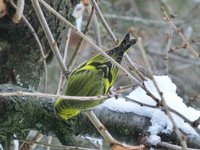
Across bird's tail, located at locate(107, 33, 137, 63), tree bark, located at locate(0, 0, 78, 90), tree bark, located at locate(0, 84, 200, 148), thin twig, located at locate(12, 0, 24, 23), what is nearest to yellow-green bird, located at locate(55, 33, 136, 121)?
bird's tail, located at locate(107, 33, 137, 63)

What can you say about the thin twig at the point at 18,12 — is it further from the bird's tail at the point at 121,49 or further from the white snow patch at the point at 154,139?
the white snow patch at the point at 154,139

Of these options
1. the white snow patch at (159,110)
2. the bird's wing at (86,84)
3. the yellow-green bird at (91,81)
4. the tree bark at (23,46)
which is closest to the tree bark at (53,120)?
the white snow patch at (159,110)

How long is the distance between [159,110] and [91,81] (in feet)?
0.95

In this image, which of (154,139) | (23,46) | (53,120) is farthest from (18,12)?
(154,139)

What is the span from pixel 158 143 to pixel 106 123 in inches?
9.0

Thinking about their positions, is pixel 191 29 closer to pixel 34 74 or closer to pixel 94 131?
pixel 34 74

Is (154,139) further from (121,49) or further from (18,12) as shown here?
(18,12)

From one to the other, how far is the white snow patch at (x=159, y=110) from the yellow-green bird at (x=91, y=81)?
0.18 m

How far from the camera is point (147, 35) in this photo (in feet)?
16.0

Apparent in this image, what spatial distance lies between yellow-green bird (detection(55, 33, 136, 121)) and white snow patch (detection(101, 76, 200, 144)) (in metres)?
0.18

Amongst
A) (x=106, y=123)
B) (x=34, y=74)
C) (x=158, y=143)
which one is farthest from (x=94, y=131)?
(x=34, y=74)

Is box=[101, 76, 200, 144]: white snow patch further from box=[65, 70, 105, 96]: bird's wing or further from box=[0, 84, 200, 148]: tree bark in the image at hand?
box=[65, 70, 105, 96]: bird's wing

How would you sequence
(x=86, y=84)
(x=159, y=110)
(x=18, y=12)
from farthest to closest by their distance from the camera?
(x=18, y=12), (x=159, y=110), (x=86, y=84)

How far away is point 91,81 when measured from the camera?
126 centimetres
